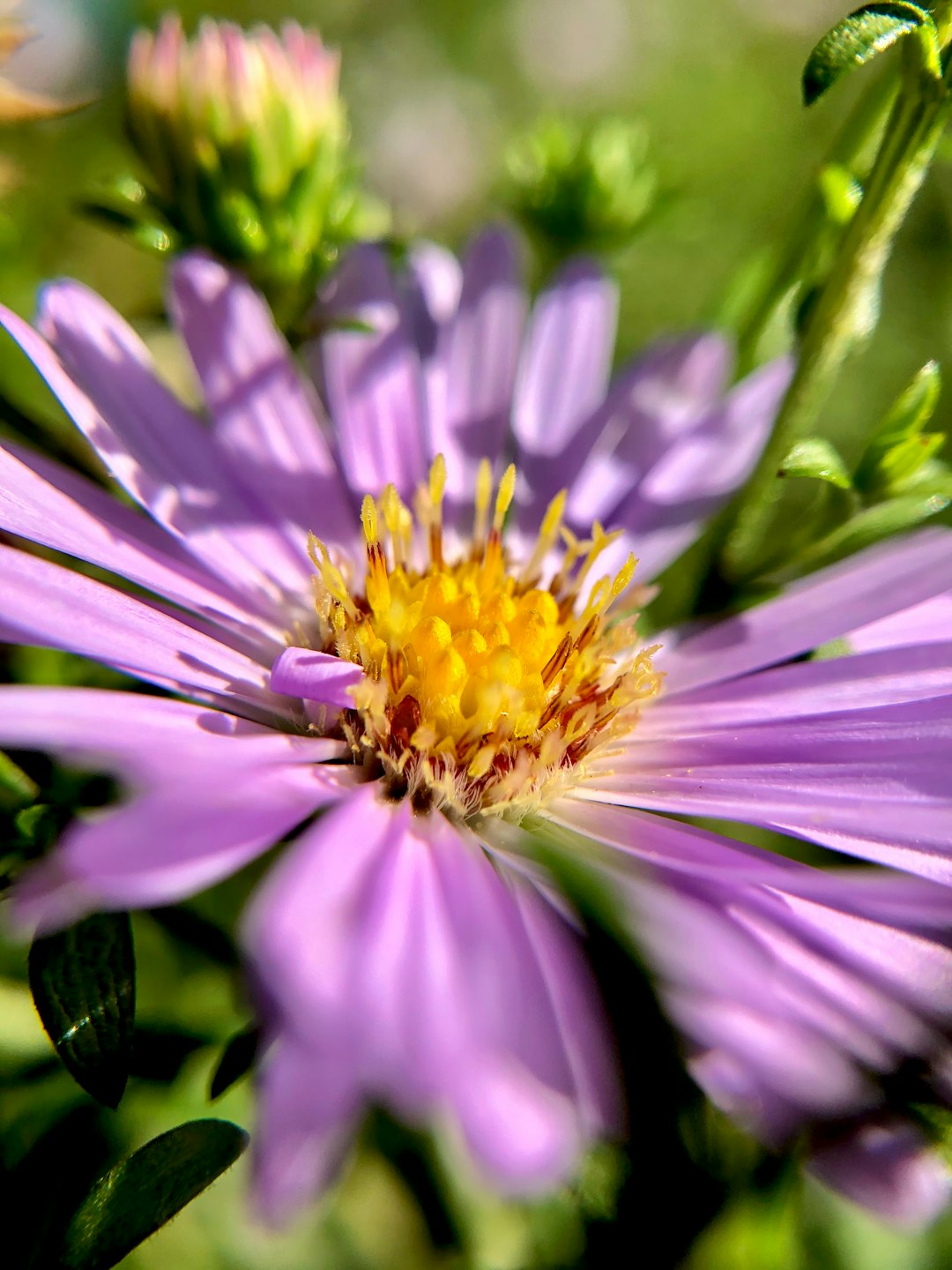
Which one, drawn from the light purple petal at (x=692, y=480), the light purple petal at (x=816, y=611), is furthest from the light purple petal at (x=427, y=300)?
the light purple petal at (x=816, y=611)

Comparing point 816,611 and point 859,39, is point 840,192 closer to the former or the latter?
point 859,39

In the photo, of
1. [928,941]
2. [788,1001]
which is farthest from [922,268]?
[788,1001]

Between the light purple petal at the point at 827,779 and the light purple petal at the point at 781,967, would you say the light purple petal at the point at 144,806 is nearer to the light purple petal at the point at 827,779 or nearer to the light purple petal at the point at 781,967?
the light purple petal at the point at 781,967

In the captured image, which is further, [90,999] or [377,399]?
[377,399]

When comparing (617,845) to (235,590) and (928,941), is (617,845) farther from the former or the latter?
(235,590)

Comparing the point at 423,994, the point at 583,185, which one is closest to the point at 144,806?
the point at 423,994

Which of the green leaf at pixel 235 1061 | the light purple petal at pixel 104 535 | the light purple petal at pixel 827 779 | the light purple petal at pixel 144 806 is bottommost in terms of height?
the green leaf at pixel 235 1061

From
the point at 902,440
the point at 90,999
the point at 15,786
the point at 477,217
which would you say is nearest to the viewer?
the point at 90,999
